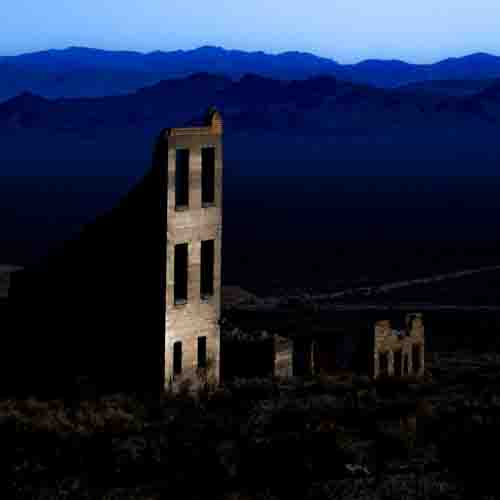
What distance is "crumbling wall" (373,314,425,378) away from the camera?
34969 mm

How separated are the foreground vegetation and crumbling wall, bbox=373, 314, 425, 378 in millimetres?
5992

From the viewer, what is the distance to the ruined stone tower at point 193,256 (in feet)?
97.3

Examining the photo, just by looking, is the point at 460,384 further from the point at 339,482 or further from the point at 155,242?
the point at 339,482

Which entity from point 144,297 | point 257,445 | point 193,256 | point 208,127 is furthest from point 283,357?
point 257,445

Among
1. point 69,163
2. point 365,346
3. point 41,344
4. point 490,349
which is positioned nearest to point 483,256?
point 490,349

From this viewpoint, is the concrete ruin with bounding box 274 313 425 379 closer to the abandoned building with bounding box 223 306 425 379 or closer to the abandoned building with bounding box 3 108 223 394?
the abandoned building with bounding box 223 306 425 379

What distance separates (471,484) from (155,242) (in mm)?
12090

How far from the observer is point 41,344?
3169 cm

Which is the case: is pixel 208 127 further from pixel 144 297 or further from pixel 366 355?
pixel 366 355

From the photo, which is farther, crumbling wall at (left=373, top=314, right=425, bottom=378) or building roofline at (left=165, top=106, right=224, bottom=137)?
crumbling wall at (left=373, top=314, right=425, bottom=378)

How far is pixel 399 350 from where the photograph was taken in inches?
1426

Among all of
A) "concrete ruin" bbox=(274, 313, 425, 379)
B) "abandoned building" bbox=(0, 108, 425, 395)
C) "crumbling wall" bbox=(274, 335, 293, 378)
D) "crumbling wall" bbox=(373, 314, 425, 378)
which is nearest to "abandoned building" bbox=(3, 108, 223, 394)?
"abandoned building" bbox=(0, 108, 425, 395)

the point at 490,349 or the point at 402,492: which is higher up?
the point at 402,492

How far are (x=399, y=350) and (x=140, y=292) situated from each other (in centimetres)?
953
